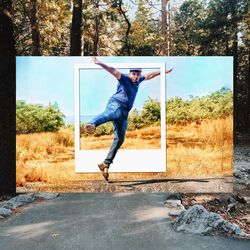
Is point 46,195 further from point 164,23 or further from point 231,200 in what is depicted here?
point 164,23

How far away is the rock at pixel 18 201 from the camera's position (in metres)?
7.88

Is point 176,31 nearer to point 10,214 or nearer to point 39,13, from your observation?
point 39,13

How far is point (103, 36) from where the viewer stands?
14.3 meters

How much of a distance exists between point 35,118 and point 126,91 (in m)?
1.80

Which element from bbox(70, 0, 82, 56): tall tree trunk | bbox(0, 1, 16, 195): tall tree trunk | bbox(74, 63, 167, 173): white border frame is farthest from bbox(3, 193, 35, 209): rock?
bbox(70, 0, 82, 56): tall tree trunk

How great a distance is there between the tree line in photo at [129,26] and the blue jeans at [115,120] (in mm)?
2174

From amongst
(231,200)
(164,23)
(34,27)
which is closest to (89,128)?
(231,200)

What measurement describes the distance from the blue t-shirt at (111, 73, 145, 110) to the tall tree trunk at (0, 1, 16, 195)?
1.93 meters

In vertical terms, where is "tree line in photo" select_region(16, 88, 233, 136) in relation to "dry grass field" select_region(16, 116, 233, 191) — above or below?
above

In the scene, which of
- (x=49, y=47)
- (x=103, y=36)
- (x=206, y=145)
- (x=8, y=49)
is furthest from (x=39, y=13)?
(x=206, y=145)

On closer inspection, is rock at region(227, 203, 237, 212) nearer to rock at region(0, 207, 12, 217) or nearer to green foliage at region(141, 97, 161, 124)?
→ green foliage at region(141, 97, 161, 124)

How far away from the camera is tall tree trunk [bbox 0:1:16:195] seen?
8.84 m

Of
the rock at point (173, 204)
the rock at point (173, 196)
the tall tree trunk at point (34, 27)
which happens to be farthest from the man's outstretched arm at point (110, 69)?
the tall tree trunk at point (34, 27)

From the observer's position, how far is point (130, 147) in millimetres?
9219
